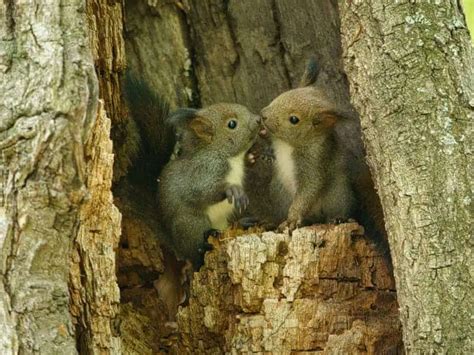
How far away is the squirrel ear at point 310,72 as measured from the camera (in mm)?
5324

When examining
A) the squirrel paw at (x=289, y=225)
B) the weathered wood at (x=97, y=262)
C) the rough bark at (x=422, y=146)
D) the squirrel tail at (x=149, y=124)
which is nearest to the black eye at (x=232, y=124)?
the squirrel tail at (x=149, y=124)

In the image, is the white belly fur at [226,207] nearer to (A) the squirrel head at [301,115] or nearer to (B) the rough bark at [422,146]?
(A) the squirrel head at [301,115]

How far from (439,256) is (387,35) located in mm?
937

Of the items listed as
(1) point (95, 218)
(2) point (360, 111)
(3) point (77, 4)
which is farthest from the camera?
(2) point (360, 111)

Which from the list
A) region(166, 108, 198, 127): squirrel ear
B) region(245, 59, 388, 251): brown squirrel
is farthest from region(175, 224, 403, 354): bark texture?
region(166, 108, 198, 127): squirrel ear

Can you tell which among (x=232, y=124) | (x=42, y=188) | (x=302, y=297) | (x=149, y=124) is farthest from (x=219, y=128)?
(x=42, y=188)

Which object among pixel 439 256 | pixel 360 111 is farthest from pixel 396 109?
pixel 439 256

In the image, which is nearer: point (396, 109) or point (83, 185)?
point (83, 185)

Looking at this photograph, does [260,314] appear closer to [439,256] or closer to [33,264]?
[439,256]

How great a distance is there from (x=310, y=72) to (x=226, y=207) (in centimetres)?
87

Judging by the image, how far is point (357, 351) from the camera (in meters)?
4.17

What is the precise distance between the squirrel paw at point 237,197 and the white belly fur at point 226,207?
7 centimetres

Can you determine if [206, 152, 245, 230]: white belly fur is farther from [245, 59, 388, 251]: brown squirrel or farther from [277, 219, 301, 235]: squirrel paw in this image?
[277, 219, 301, 235]: squirrel paw

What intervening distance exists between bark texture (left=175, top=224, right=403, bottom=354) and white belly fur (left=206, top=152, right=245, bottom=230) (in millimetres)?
737
